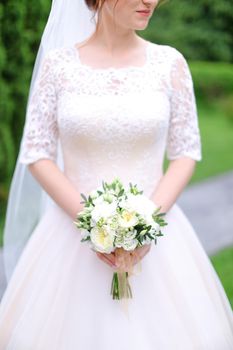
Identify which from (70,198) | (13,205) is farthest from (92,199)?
(13,205)

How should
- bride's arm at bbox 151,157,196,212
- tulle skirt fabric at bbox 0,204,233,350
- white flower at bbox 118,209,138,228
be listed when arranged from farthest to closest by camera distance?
bride's arm at bbox 151,157,196,212, tulle skirt fabric at bbox 0,204,233,350, white flower at bbox 118,209,138,228

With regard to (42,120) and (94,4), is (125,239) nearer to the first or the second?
(42,120)

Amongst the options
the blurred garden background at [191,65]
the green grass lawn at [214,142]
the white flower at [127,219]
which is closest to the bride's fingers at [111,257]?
the white flower at [127,219]

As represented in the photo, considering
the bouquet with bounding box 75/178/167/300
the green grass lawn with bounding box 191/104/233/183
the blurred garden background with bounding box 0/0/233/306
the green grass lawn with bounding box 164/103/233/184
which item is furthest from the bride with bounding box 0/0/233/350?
the green grass lawn with bounding box 191/104/233/183

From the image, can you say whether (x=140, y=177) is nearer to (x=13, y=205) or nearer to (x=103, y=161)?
(x=103, y=161)

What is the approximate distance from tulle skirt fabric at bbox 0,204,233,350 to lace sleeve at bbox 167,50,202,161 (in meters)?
0.34

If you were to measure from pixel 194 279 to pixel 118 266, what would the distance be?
533 mm

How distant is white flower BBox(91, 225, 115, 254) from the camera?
347 cm

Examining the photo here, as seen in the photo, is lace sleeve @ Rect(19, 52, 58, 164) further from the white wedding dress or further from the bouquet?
the bouquet

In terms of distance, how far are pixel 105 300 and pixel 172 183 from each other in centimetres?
63

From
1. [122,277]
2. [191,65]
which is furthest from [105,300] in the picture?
[191,65]

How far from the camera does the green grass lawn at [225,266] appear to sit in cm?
680

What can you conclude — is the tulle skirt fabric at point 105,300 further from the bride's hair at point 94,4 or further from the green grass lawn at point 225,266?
the green grass lawn at point 225,266

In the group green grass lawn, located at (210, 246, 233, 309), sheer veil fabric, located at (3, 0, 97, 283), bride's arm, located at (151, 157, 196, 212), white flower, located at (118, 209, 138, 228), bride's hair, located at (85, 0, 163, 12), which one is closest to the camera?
white flower, located at (118, 209, 138, 228)
